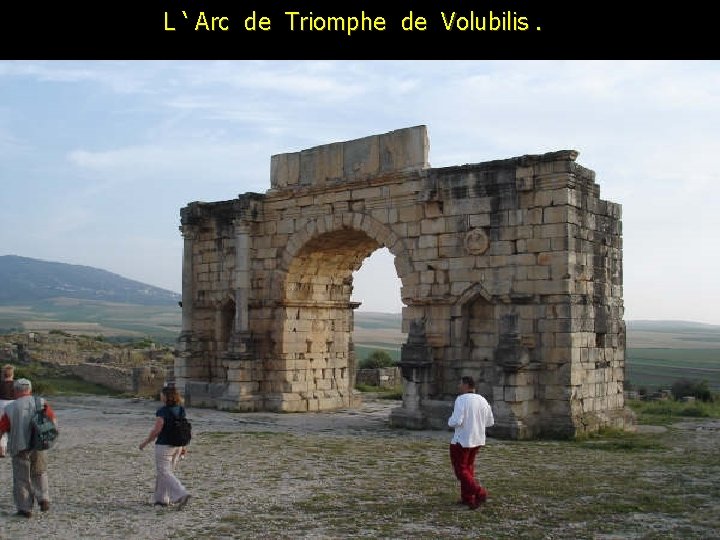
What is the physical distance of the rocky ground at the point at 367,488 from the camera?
720 cm

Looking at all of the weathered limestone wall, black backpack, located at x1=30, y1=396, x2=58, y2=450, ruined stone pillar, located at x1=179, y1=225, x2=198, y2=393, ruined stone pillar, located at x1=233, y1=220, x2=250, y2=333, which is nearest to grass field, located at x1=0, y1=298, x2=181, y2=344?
the weathered limestone wall

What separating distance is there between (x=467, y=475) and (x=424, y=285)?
26.3 ft

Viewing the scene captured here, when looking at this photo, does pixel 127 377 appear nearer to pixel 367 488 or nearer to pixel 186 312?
pixel 186 312

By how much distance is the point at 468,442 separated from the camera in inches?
318

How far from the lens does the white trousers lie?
7891mm

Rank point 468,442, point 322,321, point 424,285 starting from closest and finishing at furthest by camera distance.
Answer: point 468,442 → point 424,285 → point 322,321

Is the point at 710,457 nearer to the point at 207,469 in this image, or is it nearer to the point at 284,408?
the point at 207,469

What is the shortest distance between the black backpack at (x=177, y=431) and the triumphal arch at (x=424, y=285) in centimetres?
714

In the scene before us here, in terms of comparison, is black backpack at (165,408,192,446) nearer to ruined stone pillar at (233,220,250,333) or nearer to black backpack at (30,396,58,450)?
black backpack at (30,396,58,450)

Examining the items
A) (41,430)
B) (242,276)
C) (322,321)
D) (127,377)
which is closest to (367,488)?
(41,430)

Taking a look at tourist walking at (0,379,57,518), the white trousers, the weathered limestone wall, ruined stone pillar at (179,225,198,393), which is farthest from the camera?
the weathered limestone wall

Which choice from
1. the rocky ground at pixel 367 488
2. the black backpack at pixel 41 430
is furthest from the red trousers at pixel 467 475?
the black backpack at pixel 41 430

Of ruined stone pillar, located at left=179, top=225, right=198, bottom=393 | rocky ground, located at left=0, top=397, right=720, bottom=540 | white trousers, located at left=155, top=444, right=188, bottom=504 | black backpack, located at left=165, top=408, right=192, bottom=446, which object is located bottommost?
rocky ground, located at left=0, top=397, right=720, bottom=540

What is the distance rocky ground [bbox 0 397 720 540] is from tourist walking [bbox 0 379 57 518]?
19 centimetres
